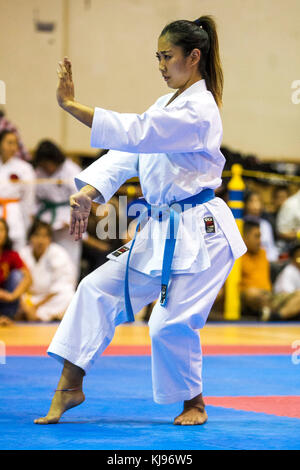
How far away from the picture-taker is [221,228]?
301 centimetres

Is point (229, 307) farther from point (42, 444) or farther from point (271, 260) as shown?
→ point (42, 444)

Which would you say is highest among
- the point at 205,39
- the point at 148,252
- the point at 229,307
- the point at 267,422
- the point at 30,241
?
the point at 205,39

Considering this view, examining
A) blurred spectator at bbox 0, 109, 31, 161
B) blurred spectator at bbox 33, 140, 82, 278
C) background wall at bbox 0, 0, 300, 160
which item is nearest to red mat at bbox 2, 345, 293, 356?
blurred spectator at bbox 33, 140, 82, 278

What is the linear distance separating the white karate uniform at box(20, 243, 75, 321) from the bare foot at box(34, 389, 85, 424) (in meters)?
4.12

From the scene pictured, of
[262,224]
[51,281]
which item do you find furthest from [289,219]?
[51,281]

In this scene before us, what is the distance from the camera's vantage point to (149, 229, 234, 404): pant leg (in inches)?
113

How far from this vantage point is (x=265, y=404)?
130 inches

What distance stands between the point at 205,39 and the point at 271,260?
17.9ft

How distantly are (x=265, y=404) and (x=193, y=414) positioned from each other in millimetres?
498

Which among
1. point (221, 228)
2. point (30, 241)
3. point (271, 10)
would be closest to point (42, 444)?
point (221, 228)

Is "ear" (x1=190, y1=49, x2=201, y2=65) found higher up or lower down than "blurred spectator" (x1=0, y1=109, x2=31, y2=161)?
higher up

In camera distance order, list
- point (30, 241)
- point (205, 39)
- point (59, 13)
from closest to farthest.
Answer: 1. point (205, 39)
2. point (30, 241)
3. point (59, 13)

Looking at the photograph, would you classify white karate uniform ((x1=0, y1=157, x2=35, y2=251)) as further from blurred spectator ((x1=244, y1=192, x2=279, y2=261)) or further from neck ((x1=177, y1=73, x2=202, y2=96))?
neck ((x1=177, y1=73, x2=202, y2=96))

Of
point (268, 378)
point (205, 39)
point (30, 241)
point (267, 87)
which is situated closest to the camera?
point (205, 39)
